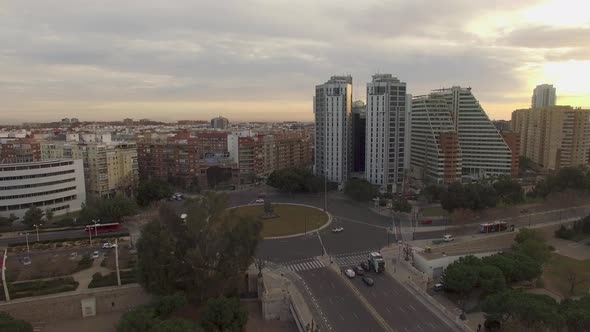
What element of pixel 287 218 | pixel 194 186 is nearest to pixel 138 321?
pixel 287 218

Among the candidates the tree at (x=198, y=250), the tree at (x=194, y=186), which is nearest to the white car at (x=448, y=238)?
the tree at (x=198, y=250)

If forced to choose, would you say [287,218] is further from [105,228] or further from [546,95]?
[546,95]

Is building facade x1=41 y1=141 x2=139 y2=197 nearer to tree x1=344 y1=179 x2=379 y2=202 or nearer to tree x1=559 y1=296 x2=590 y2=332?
tree x1=344 y1=179 x2=379 y2=202

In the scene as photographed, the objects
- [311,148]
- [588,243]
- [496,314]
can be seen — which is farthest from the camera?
[311,148]

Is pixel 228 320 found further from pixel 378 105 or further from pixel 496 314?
pixel 378 105

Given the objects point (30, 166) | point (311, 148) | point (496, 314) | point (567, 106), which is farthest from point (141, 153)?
point (567, 106)

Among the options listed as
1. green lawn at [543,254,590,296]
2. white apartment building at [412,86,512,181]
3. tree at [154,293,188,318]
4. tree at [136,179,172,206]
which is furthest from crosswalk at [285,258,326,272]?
white apartment building at [412,86,512,181]
